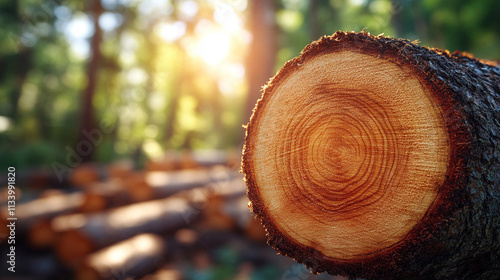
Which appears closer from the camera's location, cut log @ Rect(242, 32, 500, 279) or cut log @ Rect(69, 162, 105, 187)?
→ cut log @ Rect(242, 32, 500, 279)

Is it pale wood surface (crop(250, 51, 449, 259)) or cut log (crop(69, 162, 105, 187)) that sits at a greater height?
cut log (crop(69, 162, 105, 187))

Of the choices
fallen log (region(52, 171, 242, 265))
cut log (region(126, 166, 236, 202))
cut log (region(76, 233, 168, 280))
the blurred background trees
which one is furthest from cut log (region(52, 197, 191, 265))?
the blurred background trees

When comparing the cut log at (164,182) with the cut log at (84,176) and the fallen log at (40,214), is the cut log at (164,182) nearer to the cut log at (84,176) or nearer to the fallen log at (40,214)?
the fallen log at (40,214)

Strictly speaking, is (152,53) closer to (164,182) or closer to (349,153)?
(164,182)

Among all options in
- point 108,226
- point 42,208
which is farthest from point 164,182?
point 108,226

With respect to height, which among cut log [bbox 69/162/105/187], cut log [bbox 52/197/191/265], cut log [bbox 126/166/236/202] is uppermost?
cut log [bbox 69/162/105/187]

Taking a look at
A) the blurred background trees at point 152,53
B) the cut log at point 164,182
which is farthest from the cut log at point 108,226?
the blurred background trees at point 152,53

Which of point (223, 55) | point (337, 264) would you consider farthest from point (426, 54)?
point (223, 55)

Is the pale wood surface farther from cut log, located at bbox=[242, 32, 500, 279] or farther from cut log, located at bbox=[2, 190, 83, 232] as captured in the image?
cut log, located at bbox=[2, 190, 83, 232]

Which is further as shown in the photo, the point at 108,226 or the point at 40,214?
the point at 40,214
